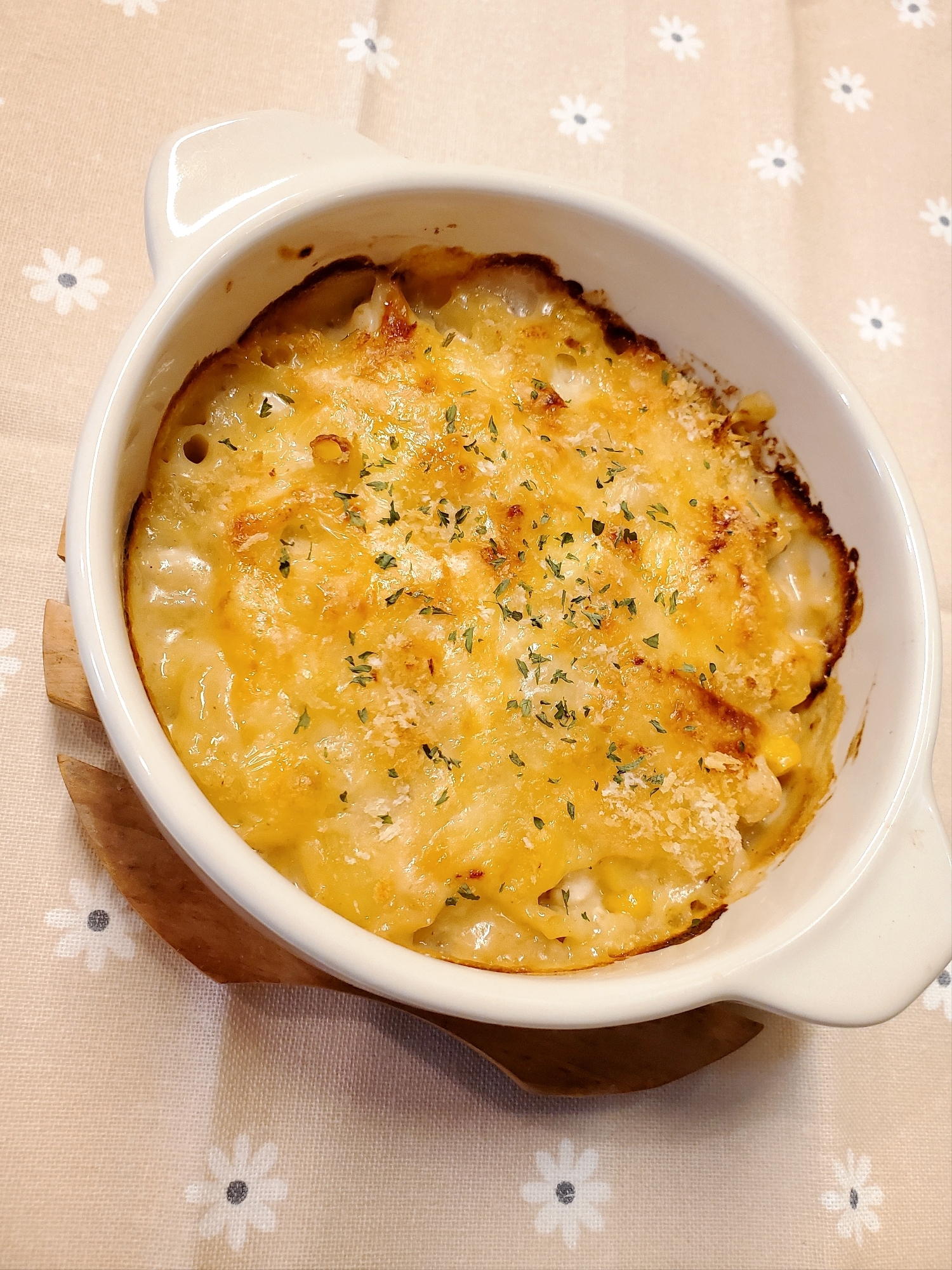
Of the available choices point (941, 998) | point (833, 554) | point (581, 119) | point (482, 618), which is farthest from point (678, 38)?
point (941, 998)

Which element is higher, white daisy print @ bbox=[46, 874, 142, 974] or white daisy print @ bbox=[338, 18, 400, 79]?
white daisy print @ bbox=[338, 18, 400, 79]

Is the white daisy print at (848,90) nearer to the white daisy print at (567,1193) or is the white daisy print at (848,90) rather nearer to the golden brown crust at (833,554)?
the golden brown crust at (833,554)

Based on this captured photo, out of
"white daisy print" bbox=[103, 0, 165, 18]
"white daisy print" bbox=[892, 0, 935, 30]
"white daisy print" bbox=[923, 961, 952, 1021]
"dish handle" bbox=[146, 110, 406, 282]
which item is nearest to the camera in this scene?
"dish handle" bbox=[146, 110, 406, 282]

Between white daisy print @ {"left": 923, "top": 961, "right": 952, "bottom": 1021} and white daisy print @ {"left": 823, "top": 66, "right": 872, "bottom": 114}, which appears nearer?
white daisy print @ {"left": 923, "top": 961, "right": 952, "bottom": 1021}

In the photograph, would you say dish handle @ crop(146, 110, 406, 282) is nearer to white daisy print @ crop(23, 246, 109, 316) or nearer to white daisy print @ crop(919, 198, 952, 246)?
white daisy print @ crop(23, 246, 109, 316)

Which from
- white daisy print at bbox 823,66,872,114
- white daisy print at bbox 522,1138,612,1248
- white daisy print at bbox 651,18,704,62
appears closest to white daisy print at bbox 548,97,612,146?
white daisy print at bbox 651,18,704,62

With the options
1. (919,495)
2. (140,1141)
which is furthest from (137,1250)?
(919,495)

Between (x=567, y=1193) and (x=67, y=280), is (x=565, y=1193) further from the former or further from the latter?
(x=67, y=280)

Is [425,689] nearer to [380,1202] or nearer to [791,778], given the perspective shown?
[791,778]
